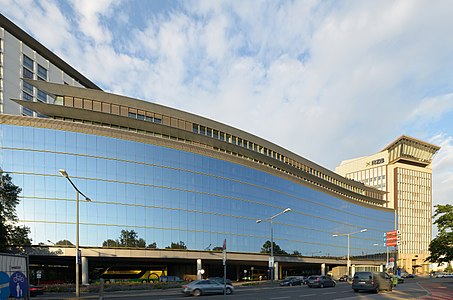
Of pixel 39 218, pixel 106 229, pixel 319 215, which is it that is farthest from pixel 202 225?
A: pixel 319 215

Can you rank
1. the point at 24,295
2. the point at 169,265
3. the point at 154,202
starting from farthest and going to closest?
1. the point at 169,265
2. the point at 154,202
3. the point at 24,295

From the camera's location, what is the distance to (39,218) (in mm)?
43281

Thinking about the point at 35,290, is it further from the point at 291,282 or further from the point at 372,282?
the point at 291,282

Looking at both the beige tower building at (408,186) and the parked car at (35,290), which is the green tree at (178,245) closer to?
the parked car at (35,290)

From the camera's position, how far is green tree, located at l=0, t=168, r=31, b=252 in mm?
41031

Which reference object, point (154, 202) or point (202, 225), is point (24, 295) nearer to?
point (154, 202)

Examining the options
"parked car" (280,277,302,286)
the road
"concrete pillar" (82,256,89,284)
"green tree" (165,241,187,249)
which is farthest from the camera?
"green tree" (165,241,187,249)

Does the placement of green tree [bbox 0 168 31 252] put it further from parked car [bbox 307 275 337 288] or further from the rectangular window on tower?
the rectangular window on tower

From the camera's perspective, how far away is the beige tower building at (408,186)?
424ft

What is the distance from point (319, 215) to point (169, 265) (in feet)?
132

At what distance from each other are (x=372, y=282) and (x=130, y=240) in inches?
1197

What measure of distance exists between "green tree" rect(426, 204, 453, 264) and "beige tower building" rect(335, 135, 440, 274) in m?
87.4

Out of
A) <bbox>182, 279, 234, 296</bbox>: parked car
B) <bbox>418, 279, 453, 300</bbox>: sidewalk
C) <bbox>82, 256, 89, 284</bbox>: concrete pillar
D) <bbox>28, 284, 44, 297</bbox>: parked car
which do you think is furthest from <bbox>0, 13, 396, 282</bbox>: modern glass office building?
<bbox>418, 279, 453, 300</bbox>: sidewalk

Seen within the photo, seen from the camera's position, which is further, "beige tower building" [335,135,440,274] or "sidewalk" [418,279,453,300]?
"beige tower building" [335,135,440,274]
